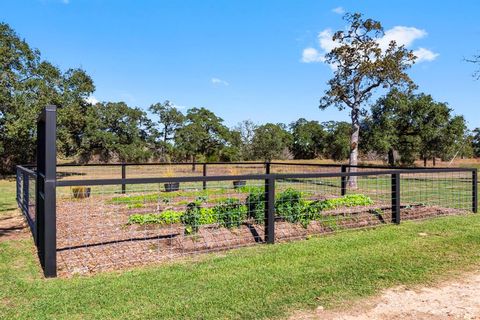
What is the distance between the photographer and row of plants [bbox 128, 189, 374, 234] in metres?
5.68

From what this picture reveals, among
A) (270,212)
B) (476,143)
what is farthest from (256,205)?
(476,143)

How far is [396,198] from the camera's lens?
261 inches

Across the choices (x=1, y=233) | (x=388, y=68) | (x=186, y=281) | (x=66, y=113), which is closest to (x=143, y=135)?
(x=66, y=113)

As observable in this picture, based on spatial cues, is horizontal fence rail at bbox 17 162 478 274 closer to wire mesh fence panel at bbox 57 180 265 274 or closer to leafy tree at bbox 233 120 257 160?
wire mesh fence panel at bbox 57 180 265 274

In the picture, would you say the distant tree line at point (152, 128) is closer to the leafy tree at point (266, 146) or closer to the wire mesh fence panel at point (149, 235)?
the leafy tree at point (266, 146)

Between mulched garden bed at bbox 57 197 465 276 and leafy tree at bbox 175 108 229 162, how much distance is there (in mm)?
31404

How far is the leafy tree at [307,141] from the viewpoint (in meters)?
59.6

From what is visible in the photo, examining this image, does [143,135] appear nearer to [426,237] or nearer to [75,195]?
[75,195]

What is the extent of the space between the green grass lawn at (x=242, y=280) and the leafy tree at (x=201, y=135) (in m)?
33.2

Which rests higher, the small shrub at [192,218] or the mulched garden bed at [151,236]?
the small shrub at [192,218]

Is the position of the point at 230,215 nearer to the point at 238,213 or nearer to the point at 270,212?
the point at 238,213

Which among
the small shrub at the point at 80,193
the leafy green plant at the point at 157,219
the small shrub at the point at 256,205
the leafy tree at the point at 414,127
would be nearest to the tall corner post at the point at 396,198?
the small shrub at the point at 256,205

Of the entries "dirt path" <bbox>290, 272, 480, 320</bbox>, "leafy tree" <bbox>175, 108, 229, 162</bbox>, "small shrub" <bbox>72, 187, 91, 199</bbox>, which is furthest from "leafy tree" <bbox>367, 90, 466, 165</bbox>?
"dirt path" <bbox>290, 272, 480, 320</bbox>

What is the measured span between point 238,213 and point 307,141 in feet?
185
